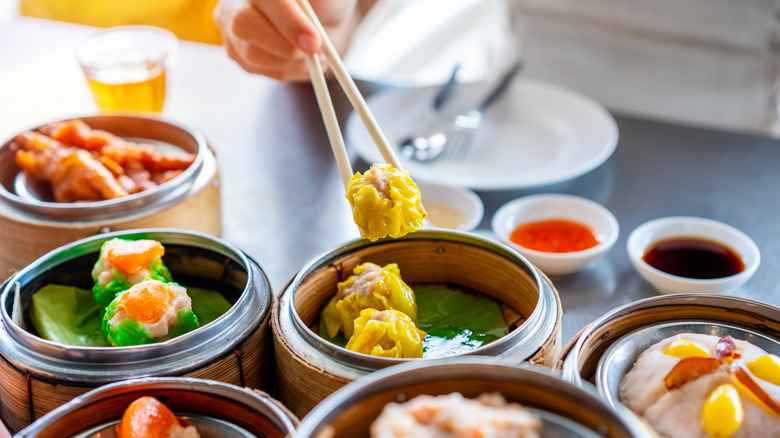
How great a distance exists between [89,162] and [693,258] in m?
1.83

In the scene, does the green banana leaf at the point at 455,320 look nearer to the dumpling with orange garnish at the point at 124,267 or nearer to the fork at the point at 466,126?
the dumpling with orange garnish at the point at 124,267

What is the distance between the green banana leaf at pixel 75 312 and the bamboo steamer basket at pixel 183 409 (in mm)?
433

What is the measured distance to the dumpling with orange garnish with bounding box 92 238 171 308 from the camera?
1.68m

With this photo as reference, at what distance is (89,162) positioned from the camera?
7.11 feet

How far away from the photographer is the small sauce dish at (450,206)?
7.76ft

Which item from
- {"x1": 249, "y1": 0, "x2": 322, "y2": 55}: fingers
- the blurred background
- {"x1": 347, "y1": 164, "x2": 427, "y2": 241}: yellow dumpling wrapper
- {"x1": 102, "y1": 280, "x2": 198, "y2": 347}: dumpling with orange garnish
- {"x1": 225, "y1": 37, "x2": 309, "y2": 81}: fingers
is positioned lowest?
{"x1": 102, "y1": 280, "x2": 198, "y2": 347}: dumpling with orange garnish

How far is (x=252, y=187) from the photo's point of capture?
8.87 ft

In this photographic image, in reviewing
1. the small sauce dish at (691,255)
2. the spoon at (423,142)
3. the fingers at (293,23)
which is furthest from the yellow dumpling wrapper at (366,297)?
the spoon at (423,142)

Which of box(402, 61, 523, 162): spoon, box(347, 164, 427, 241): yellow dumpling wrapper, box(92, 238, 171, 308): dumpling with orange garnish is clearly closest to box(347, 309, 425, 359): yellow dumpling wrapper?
box(347, 164, 427, 241): yellow dumpling wrapper

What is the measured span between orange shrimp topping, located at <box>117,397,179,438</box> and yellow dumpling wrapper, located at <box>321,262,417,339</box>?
511 mm

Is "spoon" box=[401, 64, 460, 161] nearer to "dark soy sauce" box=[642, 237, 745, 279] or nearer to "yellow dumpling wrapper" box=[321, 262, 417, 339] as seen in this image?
"dark soy sauce" box=[642, 237, 745, 279]

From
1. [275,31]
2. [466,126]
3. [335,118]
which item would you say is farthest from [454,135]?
[335,118]

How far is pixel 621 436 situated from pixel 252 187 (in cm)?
202

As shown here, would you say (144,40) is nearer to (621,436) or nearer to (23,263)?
(23,263)
